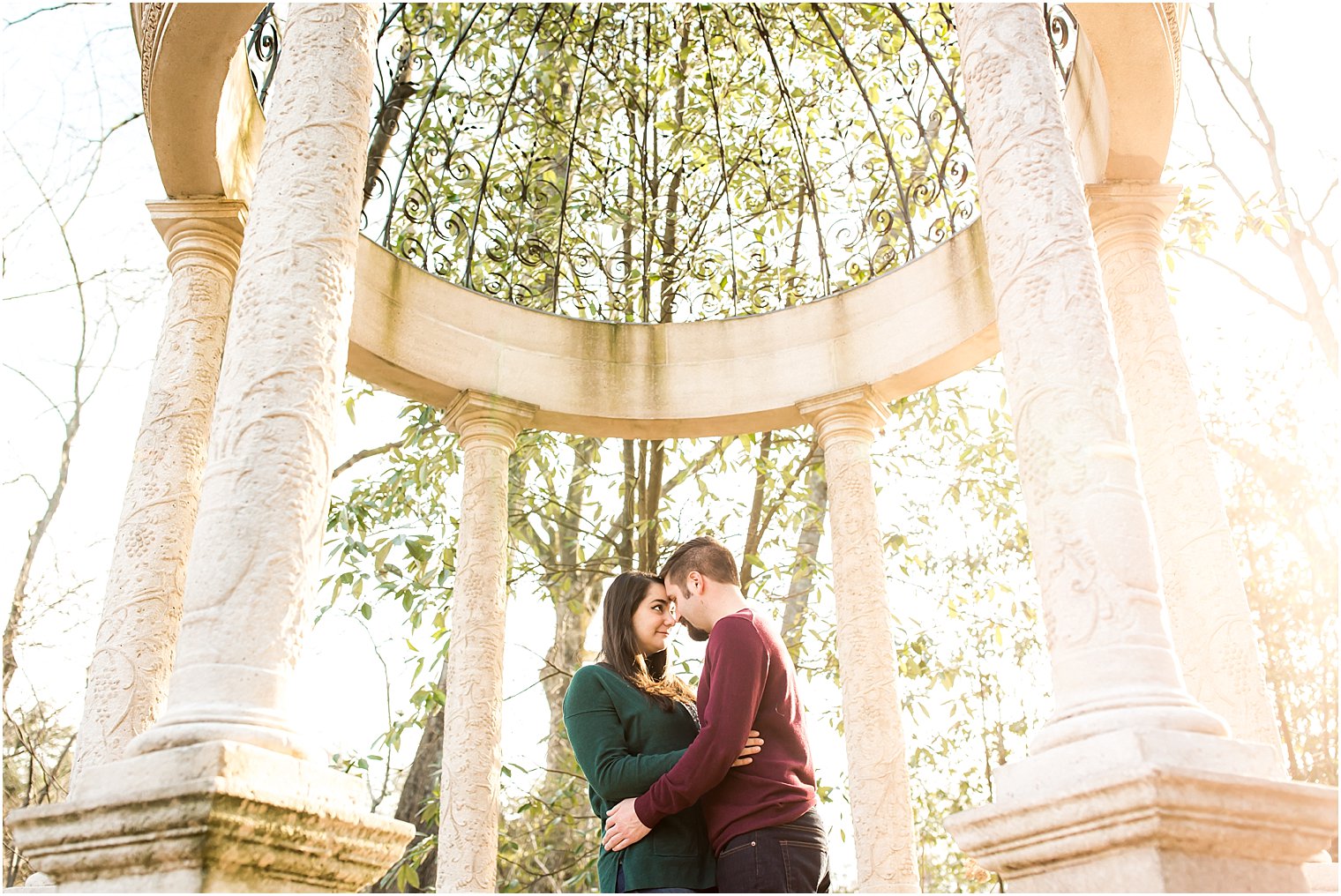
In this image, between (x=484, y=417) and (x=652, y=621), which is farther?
(x=484, y=417)

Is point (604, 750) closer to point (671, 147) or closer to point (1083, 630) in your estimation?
point (1083, 630)

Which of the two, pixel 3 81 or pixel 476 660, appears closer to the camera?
pixel 476 660

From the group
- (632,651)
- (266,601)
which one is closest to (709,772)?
(632,651)

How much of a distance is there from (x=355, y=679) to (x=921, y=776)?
20276 mm

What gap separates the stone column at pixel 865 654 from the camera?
18.5 meters

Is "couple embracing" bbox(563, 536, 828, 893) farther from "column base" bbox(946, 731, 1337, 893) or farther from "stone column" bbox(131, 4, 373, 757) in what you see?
"stone column" bbox(131, 4, 373, 757)

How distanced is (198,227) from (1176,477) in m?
15.6

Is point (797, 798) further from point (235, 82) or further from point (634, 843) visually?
point (235, 82)

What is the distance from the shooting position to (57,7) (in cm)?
2631

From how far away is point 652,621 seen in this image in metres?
10.9

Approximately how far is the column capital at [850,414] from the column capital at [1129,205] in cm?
561

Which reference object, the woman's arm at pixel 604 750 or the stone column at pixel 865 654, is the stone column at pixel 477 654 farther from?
the woman's arm at pixel 604 750

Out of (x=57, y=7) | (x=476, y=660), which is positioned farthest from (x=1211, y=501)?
(x=57, y=7)

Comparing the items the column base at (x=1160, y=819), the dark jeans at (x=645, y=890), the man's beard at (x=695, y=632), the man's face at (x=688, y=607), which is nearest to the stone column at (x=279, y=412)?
the dark jeans at (x=645, y=890)
